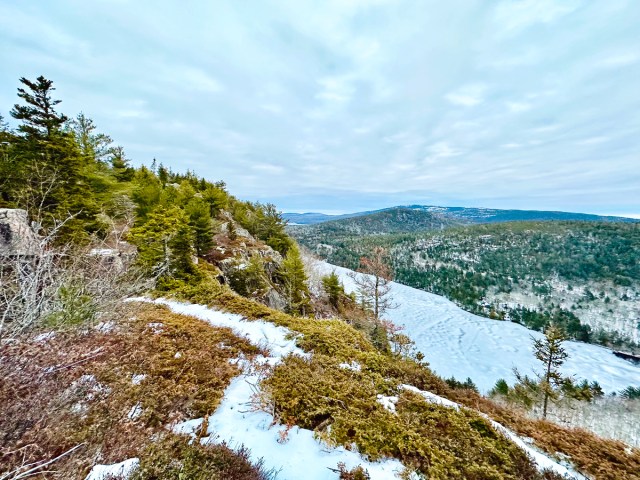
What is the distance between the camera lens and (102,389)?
366 centimetres

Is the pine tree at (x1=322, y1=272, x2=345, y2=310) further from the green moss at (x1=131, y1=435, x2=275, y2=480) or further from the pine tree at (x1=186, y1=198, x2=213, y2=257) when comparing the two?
the green moss at (x1=131, y1=435, x2=275, y2=480)

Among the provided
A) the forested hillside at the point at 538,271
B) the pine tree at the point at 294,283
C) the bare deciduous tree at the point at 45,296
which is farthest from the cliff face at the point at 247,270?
the forested hillside at the point at 538,271

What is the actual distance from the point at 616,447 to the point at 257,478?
A: 181 inches

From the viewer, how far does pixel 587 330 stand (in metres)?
63.5

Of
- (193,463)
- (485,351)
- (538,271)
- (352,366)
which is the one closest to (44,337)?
(193,463)

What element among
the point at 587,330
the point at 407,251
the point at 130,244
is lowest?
the point at 587,330

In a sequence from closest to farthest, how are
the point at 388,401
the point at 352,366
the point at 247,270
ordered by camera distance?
1. the point at 388,401
2. the point at 352,366
3. the point at 247,270

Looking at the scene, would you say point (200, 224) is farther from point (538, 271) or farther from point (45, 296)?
point (538, 271)

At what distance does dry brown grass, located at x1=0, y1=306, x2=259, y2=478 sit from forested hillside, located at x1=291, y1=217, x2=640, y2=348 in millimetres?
86699

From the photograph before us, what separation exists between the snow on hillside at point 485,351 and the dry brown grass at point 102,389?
37621mm

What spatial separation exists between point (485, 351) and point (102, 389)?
188ft

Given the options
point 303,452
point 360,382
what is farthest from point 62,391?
point 360,382

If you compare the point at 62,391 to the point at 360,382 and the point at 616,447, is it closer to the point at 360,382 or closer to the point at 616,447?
the point at 360,382

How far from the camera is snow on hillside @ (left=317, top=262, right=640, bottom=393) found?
39.2 m
